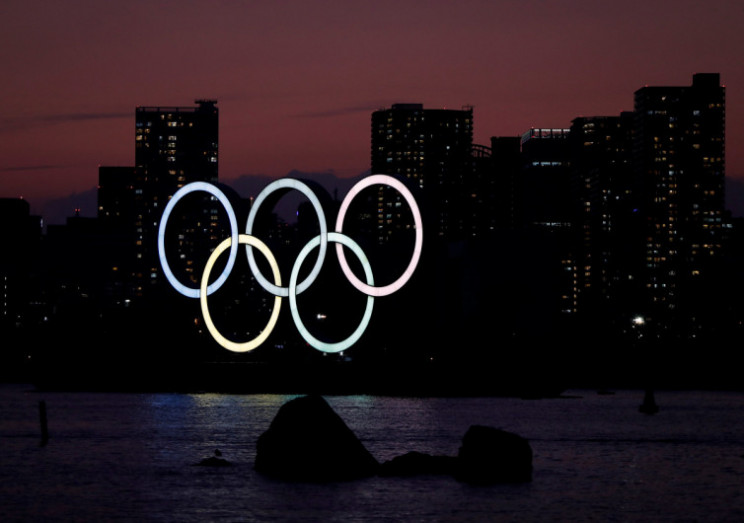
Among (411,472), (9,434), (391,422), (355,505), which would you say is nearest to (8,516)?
(355,505)

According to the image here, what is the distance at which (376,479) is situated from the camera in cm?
5406

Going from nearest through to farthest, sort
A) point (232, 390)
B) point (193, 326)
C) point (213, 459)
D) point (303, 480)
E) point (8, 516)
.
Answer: point (8, 516) < point (303, 480) < point (213, 459) < point (232, 390) < point (193, 326)

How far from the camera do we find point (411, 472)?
55.9m

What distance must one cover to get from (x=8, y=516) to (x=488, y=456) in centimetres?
1885

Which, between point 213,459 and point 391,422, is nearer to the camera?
point 213,459

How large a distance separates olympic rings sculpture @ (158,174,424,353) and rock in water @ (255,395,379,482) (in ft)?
171

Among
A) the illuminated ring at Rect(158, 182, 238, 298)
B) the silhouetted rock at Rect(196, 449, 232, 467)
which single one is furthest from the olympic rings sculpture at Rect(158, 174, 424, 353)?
the silhouetted rock at Rect(196, 449, 232, 467)

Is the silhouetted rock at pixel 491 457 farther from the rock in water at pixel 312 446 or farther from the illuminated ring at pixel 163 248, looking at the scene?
the illuminated ring at pixel 163 248

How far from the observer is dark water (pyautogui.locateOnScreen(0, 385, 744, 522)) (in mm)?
Result: 46688

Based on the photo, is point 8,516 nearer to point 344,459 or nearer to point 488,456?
point 344,459

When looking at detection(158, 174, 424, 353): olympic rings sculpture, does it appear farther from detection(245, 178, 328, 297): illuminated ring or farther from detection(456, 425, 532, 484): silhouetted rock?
detection(456, 425, 532, 484): silhouetted rock

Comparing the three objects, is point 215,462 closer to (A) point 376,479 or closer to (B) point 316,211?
(A) point 376,479

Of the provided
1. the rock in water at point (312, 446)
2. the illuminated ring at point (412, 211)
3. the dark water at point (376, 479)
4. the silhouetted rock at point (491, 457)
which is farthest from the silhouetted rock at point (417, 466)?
the illuminated ring at point (412, 211)

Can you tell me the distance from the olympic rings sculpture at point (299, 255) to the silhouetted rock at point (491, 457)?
52.0 m
